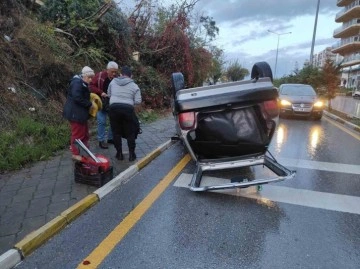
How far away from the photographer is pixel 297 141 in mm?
8789

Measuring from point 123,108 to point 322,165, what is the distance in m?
3.86

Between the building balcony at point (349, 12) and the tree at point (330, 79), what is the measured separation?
47.9 m

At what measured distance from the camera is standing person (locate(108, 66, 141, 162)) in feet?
19.4

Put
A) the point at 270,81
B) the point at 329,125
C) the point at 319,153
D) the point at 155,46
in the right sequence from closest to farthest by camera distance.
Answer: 1. the point at 270,81
2. the point at 319,153
3. the point at 329,125
4. the point at 155,46

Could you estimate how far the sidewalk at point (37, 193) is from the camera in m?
3.65

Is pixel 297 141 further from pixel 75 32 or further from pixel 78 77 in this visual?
pixel 75 32

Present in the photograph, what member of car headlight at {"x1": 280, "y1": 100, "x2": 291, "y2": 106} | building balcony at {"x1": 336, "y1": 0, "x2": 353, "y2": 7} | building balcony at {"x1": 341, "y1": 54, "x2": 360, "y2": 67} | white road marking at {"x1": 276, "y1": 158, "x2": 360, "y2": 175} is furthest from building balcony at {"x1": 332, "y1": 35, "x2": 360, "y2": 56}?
white road marking at {"x1": 276, "y1": 158, "x2": 360, "y2": 175}

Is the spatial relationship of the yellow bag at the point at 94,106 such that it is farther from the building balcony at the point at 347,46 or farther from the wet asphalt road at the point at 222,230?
the building balcony at the point at 347,46

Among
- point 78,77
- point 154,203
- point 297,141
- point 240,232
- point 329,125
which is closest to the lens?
point 240,232

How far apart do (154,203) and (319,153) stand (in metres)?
4.52

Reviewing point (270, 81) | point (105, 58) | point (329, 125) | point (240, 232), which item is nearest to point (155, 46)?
point (105, 58)

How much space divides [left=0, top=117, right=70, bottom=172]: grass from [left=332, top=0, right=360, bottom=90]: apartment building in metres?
59.7

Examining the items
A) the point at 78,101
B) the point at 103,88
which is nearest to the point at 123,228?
the point at 78,101

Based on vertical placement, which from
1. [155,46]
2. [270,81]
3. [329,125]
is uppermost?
[155,46]
